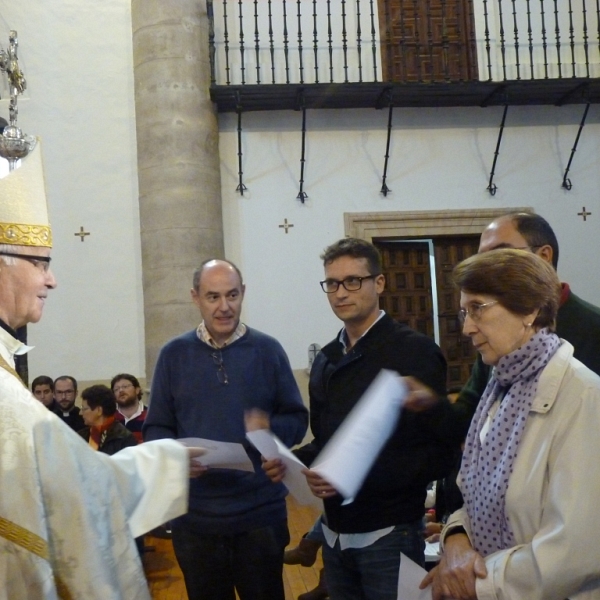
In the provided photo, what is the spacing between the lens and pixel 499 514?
1716 mm

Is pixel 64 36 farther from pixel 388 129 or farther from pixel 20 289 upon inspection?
pixel 20 289

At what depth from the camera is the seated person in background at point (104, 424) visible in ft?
14.2

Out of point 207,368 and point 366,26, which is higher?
point 366,26

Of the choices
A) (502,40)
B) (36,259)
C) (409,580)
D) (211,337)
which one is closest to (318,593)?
(211,337)

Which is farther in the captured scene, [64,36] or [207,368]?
[64,36]

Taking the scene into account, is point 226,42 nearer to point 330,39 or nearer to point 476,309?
point 330,39

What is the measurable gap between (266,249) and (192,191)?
3.15 ft

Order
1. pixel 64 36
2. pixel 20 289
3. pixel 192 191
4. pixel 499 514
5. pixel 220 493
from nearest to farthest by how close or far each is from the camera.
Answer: pixel 499 514
pixel 20 289
pixel 220 493
pixel 192 191
pixel 64 36

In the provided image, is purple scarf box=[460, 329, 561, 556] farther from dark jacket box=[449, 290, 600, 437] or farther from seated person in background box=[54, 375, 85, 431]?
seated person in background box=[54, 375, 85, 431]

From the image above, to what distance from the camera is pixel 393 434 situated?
2219mm

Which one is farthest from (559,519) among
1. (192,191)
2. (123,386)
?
(192,191)

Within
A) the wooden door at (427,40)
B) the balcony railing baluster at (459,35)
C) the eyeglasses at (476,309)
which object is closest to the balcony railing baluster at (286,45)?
the wooden door at (427,40)

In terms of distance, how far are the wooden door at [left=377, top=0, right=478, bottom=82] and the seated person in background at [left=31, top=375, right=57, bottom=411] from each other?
15.0ft

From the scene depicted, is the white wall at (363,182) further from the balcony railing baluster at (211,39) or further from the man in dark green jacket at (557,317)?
the man in dark green jacket at (557,317)
